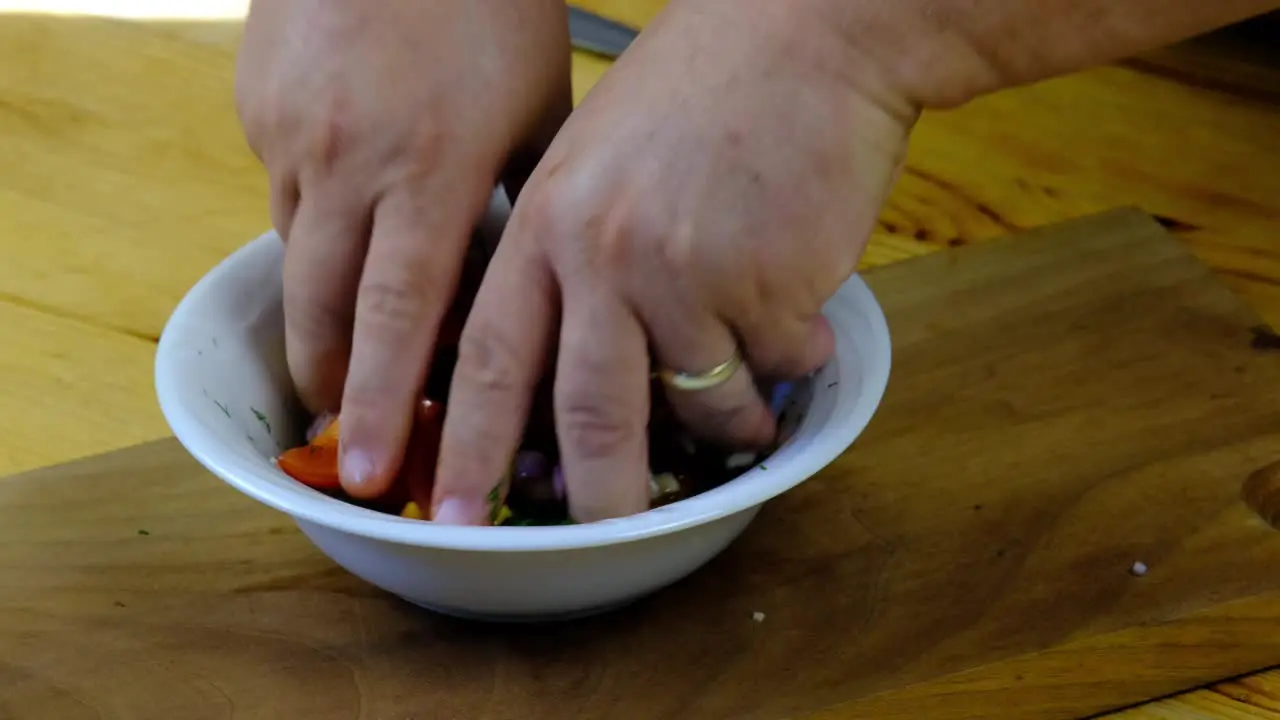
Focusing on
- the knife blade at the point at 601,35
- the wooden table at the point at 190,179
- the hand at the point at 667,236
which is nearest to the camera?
the hand at the point at 667,236

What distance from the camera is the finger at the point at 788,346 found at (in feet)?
1.86

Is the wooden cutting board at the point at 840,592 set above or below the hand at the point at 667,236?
below

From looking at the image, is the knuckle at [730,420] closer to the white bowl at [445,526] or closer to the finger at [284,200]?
the white bowl at [445,526]

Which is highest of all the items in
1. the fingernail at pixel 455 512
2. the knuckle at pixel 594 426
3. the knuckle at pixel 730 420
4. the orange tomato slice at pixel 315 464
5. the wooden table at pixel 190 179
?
Answer: the knuckle at pixel 594 426

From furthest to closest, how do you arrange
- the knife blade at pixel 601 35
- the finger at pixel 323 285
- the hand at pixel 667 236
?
1. the knife blade at pixel 601 35
2. the finger at pixel 323 285
3. the hand at pixel 667 236

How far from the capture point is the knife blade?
1182 millimetres

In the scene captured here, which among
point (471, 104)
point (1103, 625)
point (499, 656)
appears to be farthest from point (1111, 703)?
point (471, 104)

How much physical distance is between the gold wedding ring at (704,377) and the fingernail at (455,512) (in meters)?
0.11

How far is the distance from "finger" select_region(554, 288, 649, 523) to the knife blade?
672 millimetres

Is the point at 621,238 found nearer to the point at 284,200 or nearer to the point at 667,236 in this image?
the point at 667,236

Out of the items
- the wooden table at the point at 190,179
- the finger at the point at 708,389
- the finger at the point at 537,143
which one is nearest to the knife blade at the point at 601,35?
the wooden table at the point at 190,179

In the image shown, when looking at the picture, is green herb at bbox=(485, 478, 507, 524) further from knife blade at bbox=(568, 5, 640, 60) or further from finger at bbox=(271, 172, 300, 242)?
knife blade at bbox=(568, 5, 640, 60)

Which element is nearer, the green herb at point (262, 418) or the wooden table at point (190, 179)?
the green herb at point (262, 418)

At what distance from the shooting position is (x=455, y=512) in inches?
22.9
